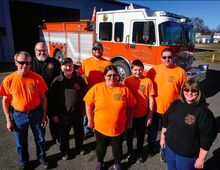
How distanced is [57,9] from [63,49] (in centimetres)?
756

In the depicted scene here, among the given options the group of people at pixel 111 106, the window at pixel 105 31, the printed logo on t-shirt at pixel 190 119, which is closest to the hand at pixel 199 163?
the group of people at pixel 111 106

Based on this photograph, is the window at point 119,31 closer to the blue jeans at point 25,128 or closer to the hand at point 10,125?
the blue jeans at point 25,128

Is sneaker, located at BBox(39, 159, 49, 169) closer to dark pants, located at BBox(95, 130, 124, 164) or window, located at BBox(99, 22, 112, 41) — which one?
dark pants, located at BBox(95, 130, 124, 164)

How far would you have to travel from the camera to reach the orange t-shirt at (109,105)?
263 cm

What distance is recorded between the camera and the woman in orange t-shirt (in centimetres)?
263

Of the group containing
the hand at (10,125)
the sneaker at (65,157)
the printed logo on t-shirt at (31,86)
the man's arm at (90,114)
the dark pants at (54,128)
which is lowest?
the sneaker at (65,157)

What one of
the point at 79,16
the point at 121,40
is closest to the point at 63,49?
the point at 121,40

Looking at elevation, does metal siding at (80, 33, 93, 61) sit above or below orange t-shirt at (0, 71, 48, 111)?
above

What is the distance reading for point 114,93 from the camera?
2.64m

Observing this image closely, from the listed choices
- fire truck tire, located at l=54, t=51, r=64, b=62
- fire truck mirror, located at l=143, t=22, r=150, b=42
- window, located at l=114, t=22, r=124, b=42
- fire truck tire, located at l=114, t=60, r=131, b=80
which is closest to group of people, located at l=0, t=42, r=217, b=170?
fire truck mirror, located at l=143, t=22, r=150, b=42

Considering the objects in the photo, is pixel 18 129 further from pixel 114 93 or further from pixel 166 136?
pixel 166 136

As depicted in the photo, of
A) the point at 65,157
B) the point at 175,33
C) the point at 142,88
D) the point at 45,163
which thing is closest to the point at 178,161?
the point at 142,88

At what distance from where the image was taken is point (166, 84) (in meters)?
3.07

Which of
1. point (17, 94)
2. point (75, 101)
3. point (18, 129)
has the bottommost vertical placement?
point (18, 129)
